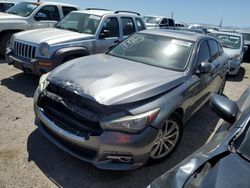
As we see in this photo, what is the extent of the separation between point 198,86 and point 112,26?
363 cm

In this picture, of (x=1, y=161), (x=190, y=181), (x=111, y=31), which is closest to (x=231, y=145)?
(x=190, y=181)

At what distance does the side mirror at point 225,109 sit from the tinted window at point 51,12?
734cm

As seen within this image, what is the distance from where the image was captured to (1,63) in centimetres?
789

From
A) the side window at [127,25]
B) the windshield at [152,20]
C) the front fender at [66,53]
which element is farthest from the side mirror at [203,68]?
the windshield at [152,20]

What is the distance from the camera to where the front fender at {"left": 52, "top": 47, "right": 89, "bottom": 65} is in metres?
5.57

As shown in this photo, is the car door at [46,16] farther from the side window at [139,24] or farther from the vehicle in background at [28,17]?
the side window at [139,24]

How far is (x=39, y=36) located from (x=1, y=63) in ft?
8.46

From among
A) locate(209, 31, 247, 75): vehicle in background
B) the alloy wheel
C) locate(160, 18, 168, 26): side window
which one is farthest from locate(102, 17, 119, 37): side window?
locate(160, 18, 168, 26): side window

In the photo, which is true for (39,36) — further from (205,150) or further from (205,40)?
(205,150)

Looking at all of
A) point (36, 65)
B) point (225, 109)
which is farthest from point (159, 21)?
point (225, 109)

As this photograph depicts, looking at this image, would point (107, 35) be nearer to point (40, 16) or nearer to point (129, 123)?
point (40, 16)

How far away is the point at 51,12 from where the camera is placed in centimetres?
877

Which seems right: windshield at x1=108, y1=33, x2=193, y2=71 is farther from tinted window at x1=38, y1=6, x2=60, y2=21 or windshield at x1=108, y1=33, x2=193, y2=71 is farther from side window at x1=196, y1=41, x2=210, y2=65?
tinted window at x1=38, y1=6, x2=60, y2=21

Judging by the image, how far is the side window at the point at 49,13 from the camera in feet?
27.9
